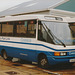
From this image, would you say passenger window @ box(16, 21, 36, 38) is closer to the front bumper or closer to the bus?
the bus

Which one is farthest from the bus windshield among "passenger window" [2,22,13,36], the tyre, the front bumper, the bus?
"passenger window" [2,22,13,36]

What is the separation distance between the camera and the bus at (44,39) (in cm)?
1080

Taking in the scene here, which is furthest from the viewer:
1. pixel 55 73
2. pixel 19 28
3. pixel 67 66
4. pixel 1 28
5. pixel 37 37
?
pixel 1 28

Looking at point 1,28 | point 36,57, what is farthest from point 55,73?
point 1,28

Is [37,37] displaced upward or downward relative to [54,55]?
upward

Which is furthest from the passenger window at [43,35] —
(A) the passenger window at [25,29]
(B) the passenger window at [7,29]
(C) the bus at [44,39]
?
(B) the passenger window at [7,29]

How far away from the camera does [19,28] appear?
13.4 metres

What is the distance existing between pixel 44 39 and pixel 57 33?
677mm

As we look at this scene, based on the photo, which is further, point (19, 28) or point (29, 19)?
point (19, 28)

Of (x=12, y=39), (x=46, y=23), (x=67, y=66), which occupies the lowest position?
(x=67, y=66)

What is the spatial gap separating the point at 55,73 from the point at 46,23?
102 inches

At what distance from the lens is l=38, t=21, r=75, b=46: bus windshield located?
11.0 m

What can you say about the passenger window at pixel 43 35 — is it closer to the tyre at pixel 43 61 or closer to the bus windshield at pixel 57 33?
the bus windshield at pixel 57 33

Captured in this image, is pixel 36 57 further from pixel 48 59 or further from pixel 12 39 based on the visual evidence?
pixel 12 39
